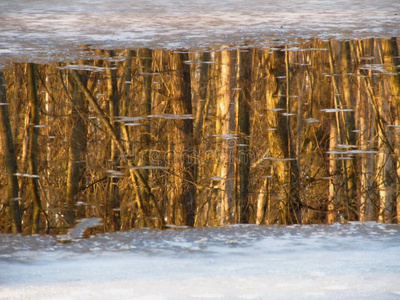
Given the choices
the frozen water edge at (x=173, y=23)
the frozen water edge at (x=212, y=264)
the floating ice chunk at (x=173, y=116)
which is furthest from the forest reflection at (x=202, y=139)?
the frozen water edge at (x=173, y=23)

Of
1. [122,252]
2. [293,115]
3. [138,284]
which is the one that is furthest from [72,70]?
[138,284]

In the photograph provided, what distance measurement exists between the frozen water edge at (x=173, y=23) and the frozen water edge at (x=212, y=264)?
11.0ft

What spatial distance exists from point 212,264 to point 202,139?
1764mm

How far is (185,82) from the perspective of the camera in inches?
226

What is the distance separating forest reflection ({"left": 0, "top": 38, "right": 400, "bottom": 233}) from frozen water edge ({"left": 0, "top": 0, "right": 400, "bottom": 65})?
0.52 metres

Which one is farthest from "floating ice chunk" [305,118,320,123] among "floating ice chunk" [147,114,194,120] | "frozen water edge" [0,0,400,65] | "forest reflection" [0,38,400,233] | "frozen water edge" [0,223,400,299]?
"frozen water edge" [0,0,400,65]

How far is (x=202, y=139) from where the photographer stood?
4410mm

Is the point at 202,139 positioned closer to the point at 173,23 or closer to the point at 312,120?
the point at 312,120

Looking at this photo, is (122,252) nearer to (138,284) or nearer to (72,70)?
(138,284)

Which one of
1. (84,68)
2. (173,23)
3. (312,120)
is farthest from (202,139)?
(173,23)

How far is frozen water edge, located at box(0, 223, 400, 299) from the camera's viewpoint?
242 cm

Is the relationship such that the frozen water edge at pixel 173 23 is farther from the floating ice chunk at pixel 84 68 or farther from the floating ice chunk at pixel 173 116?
the floating ice chunk at pixel 173 116

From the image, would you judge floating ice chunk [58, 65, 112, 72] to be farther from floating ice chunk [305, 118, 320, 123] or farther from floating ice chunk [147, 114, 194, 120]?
floating ice chunk [305, 118, 320, 123]

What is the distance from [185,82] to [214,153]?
5.56ft
